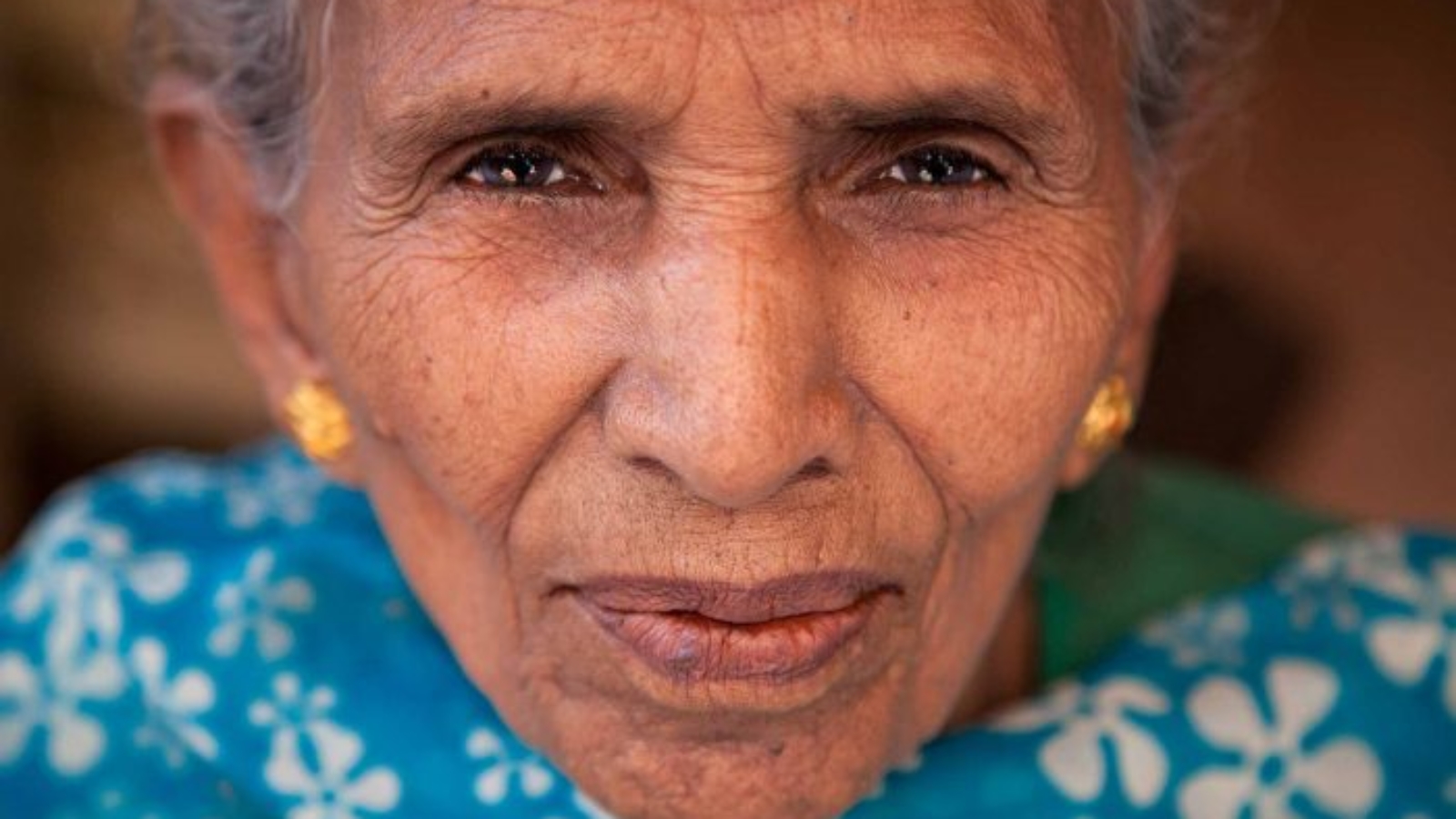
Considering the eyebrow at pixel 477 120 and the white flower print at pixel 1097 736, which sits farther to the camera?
the white flower print at pixel 1097 736

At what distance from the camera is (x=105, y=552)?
2307 millimetres

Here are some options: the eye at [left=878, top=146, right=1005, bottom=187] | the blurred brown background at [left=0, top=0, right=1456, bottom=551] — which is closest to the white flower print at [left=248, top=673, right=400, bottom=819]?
the eye at [left=878, top=146, right=1005, bottom=187]

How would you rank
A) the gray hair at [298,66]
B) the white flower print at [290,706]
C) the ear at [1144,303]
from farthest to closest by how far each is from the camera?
A: the white flower print at [290,706] → the ear at [1144,303] → the gray hair at [298,66]

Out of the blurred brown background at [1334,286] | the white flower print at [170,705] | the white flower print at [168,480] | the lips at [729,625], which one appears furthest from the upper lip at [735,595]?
the blurred brown background at [1334,286]

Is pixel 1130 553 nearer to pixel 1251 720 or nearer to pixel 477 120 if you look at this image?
pixel 1251 720

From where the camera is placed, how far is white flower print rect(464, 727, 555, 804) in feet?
6.32

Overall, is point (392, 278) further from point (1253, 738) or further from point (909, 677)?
A: point (1253, 738)

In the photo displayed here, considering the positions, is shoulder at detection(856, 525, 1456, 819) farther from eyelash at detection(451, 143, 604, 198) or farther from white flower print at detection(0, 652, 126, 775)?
white flower print at detection(0, 652, 126, 775)

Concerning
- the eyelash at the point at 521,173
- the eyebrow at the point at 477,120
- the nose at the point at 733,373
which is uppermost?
the eyebrow at the point at 477,120

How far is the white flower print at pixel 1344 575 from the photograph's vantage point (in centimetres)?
215

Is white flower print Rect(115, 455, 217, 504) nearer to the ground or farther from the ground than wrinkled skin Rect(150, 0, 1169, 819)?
nearer to the ground

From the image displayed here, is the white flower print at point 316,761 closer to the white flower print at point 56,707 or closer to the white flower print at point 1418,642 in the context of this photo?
the white flower print at point 56,707

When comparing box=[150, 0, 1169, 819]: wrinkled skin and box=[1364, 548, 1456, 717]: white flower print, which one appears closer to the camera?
box=[150, 0, 1169, 819]: wrinkled skin

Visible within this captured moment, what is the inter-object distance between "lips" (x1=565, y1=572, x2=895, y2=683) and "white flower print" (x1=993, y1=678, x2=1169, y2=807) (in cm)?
43
